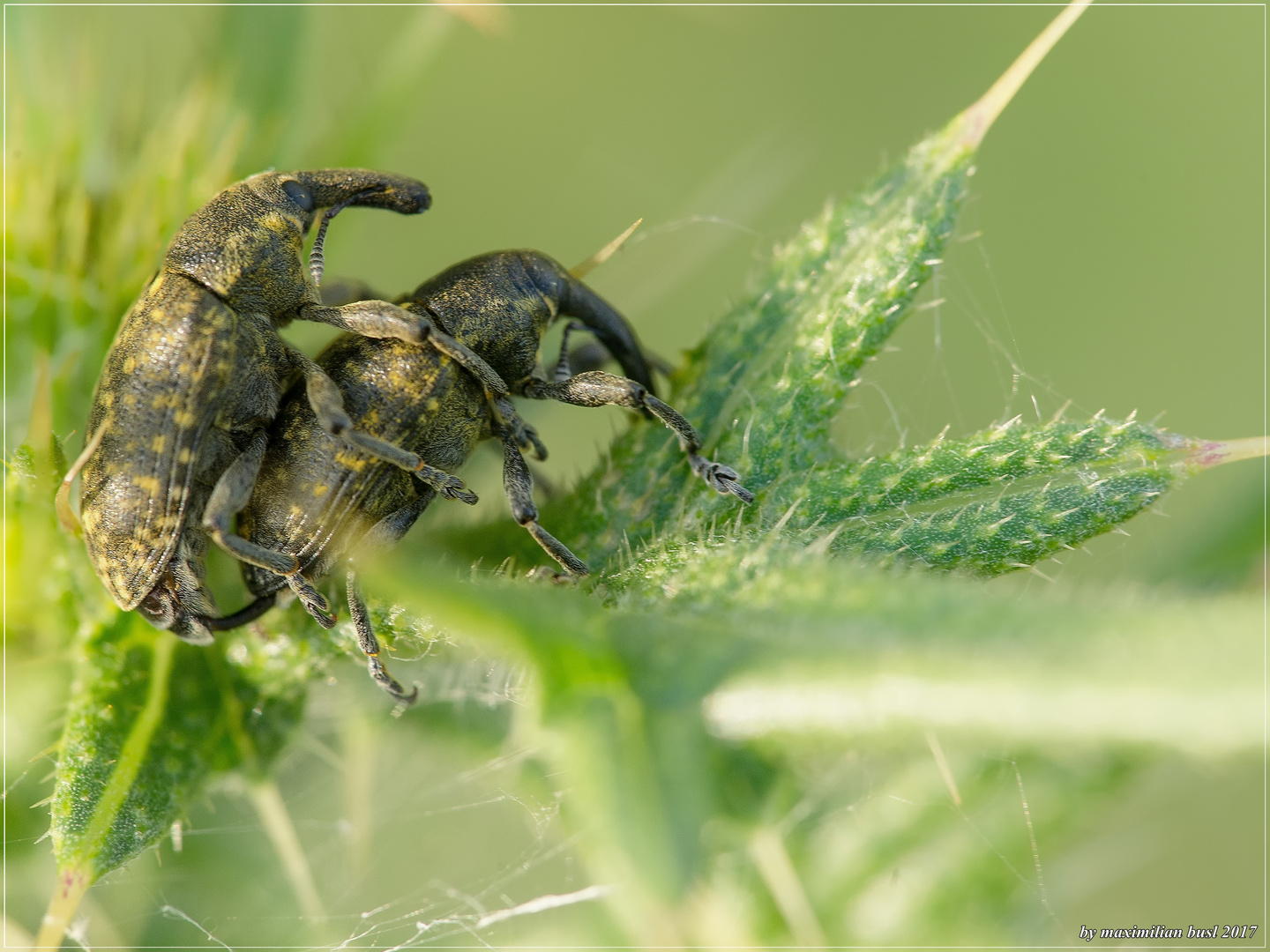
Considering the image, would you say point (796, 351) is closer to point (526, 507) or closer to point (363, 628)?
point (526, 507)

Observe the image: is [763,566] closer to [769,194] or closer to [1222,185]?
[769,194]

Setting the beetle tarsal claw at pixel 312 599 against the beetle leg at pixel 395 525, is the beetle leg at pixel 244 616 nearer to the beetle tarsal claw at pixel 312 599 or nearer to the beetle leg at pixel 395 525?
the beetle tarsal claw at pixel 312 599

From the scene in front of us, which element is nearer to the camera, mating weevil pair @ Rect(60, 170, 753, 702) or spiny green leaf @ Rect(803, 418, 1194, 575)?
spiny green leaf @ Rect(803, 418, 1194, 575)

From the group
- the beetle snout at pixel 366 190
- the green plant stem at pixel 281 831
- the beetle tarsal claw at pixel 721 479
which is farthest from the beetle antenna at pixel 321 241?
the green plant stem at pixel 281 831

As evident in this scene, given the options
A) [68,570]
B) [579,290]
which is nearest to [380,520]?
[68,570]

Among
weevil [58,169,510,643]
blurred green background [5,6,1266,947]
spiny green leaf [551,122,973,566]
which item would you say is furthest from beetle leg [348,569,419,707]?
spiny green leaf [551,122,973,566]

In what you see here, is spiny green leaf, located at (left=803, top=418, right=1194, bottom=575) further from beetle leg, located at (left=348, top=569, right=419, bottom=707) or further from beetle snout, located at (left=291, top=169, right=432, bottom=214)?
beetle snout, located at (left=291, top=169, right=432, bottom=214)
